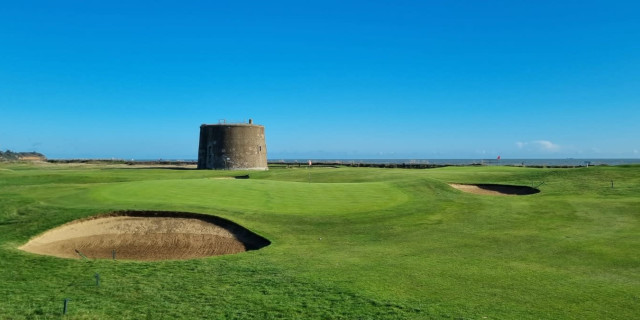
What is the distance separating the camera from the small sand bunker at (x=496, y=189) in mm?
31514

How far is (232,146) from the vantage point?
60.9m

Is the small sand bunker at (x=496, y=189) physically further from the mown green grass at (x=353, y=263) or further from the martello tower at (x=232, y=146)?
the martello tower at (x=232, y=146)

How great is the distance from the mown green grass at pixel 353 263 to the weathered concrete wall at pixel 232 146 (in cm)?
3610

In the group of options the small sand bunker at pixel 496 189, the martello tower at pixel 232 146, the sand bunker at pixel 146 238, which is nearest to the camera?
the sand bunker at pixel 146 238

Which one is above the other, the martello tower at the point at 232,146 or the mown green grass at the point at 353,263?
the martello tower at the point at 232,146

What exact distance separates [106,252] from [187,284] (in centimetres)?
767

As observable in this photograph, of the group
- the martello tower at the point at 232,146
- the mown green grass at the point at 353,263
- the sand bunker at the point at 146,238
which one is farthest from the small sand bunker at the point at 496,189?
the martello tower at the point at 232,146

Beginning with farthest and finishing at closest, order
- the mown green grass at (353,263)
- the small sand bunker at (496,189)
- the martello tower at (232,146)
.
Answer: the martello tower at (232,146) → the small sand bunker at (496,189) → the mown green grass at (353,263)

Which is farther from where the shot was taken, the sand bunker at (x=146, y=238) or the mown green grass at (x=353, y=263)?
the sand bunker at (x=146, y=238)

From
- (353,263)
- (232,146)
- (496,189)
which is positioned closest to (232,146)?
(232,146)

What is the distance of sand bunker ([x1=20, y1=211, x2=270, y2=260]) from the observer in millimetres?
16281

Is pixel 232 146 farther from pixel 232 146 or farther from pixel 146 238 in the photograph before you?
pixel 146 238

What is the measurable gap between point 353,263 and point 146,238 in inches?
389

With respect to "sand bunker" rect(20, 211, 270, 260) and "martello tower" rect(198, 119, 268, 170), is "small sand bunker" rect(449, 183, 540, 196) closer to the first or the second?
"sand bunker" rect(20, 211, 270, 260)
